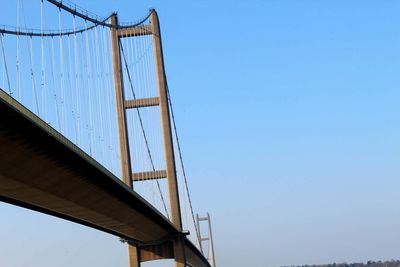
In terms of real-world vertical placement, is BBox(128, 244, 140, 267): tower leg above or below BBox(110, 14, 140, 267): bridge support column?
below

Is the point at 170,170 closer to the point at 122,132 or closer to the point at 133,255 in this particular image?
the point at 122,132

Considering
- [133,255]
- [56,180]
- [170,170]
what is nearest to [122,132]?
[170,170]

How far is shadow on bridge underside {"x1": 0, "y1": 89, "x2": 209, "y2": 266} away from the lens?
17234 millimetres

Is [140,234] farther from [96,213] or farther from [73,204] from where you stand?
[73,204]

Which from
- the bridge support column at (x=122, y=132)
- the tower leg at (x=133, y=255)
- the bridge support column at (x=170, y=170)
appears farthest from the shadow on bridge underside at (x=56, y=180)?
the tower leg at (x=133, y=255)

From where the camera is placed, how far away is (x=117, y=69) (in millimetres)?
41031

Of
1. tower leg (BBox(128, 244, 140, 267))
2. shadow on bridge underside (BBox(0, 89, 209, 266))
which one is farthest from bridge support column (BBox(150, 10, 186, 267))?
shadow on bridge underside (BBox(0, 89, 209, 266))

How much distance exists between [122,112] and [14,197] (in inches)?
686

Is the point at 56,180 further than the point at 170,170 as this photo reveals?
No

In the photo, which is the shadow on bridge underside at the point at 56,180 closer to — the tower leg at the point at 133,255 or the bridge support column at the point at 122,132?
the bridge support column at the point at 122,132

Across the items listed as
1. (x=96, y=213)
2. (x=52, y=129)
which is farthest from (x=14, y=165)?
(x=96, y=213)

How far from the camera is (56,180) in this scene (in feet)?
71.5

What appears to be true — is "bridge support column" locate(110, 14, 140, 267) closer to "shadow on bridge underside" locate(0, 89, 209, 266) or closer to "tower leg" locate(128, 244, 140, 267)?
"tower leg" locate(128, 244, 140, 267)

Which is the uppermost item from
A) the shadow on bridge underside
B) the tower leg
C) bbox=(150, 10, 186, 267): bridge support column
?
bbox=(150, 10, 186, 267): bridge support column
